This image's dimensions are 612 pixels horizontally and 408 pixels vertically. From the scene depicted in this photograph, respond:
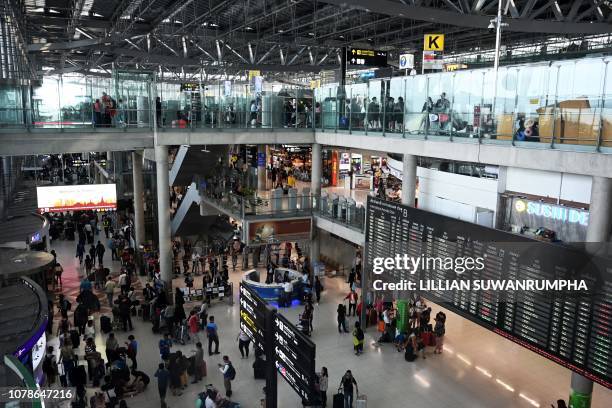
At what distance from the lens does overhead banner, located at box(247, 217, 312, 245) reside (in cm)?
1925

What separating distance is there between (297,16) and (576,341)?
23693 mm

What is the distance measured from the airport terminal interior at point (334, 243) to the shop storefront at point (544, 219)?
0.05 m

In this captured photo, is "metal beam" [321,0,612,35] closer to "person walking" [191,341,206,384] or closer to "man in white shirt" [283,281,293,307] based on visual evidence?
"man in white shirt" [283,281,293,307]

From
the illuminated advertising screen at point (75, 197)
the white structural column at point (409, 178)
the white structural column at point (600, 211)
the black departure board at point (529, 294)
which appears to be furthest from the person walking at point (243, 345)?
the white structural column at point (600, 211)

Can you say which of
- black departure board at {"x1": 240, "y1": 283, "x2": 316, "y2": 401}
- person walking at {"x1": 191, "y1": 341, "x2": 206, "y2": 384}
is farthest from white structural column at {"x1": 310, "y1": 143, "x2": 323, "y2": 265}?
black departure board at {"x1": 240, "y1": 283, "x2": 316, "y2": 401}

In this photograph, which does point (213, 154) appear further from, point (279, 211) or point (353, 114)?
point (353, 114)

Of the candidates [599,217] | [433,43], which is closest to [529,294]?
[599,217]

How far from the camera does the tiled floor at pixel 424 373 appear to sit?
12.5m

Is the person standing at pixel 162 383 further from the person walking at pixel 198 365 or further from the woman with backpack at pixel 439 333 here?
the woman with backpack at pixel 439 333

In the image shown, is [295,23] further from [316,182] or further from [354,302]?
[354,302]

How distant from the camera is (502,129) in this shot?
39.1ft

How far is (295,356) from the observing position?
8648 millimetres

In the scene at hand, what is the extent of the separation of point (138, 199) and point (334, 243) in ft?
34.5

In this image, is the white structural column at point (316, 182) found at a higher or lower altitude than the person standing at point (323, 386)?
higher
